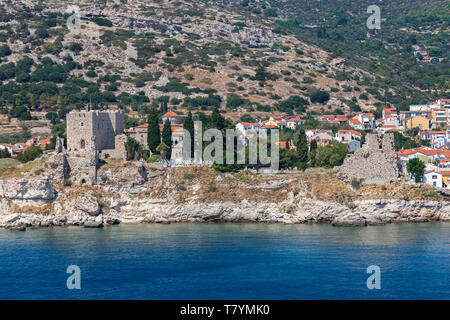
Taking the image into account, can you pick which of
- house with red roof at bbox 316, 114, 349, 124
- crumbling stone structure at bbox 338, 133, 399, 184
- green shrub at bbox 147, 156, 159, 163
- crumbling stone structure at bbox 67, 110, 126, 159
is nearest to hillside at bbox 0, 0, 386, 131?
house with red roof at bbox 316, 114, 349, 124

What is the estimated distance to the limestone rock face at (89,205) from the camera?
4284cm

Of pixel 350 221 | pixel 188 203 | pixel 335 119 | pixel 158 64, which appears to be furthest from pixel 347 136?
pixel 158 64

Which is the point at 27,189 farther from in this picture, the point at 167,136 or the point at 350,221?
the point at 350,221

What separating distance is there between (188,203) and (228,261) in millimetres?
11338

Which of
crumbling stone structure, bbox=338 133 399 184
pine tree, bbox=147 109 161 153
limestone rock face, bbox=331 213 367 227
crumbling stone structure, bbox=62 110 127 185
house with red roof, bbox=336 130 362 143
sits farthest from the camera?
house with red roof, bbox=336 130 362 143

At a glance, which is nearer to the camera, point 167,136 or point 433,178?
point 433,178

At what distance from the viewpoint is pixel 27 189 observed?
4319 centimetres

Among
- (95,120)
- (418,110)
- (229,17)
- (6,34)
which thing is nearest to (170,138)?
(95,120)

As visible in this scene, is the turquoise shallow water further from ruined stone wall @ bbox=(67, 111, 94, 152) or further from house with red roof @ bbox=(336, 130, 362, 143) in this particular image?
house with red roof @ bbox=(336, 130, 362, 143)

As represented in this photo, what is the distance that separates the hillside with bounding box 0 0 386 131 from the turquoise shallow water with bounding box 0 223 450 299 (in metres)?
37.1

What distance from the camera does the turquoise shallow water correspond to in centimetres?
2844

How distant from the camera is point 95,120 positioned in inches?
1815

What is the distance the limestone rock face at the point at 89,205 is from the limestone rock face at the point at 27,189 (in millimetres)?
2102

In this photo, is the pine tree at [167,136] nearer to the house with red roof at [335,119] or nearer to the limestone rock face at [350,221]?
the limestone rock face at [350,221]
